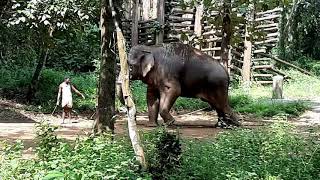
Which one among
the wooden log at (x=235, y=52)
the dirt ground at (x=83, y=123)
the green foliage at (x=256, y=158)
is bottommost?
the dirt ground at (x=83, y=123)

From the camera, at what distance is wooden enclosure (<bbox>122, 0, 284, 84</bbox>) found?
20.7m

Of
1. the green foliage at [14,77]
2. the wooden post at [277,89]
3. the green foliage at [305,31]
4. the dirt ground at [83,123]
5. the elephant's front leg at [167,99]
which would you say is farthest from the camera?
the green foliage at [305,31]

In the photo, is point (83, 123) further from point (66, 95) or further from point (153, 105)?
point (153, 105)

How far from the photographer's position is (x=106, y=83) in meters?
7.19

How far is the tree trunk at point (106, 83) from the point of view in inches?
283

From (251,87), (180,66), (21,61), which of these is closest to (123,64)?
(180,66)

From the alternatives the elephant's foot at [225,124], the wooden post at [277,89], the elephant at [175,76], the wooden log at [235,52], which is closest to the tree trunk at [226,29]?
the elephant at [175,76]

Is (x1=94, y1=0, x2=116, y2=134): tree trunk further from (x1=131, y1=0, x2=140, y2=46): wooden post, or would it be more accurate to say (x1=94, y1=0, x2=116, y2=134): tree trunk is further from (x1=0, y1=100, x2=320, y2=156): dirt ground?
(x1=131, y1=0, x2=140, y2=46): wooden post

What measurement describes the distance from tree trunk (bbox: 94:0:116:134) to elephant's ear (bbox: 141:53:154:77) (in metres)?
4.46

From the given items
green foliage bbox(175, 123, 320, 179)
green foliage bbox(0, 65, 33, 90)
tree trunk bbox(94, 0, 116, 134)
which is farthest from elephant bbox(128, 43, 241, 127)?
green foliage bbox(0, 65, 33, 90)

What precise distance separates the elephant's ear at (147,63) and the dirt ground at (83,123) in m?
1.18

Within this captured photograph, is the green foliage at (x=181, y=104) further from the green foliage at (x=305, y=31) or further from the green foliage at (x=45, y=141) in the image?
the green foliage at (x=305, y=31)

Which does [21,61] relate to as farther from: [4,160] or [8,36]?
[4,160]

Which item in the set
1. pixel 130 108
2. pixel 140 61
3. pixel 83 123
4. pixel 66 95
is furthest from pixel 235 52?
pixel 130 108
